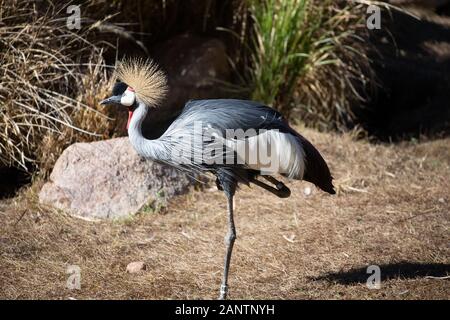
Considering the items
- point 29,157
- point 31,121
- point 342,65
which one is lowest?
point 29,157

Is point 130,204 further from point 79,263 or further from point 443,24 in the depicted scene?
point 443,24

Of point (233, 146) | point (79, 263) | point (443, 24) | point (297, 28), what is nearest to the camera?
point (233, 146)

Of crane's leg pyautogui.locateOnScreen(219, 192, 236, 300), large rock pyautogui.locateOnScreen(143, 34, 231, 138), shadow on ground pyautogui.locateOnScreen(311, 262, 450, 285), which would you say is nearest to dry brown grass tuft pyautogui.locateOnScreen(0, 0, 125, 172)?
large rock pyautogui.locateOnScreen(143, 34, 231, 138)

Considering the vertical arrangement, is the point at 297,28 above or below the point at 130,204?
above

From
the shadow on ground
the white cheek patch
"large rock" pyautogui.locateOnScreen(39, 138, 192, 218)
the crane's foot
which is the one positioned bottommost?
"large rock" pyautogui.locateOnScreen(39, 138, 192, 218)

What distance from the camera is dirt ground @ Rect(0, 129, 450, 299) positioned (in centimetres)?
344

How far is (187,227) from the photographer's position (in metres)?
4.33

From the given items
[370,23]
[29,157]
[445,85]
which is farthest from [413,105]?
[29,157]

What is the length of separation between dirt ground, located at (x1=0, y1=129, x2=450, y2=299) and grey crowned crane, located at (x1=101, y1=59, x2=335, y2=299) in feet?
1.34

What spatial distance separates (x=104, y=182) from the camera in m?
4.48

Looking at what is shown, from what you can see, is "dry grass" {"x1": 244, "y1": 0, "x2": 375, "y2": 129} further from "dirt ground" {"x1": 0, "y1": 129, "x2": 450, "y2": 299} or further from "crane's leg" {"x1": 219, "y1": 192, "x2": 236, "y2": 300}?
"crane's leg" {"x1": 219, "y1": 192, "x2": 236, "y2": 300}

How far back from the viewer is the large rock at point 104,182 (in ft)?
14.5

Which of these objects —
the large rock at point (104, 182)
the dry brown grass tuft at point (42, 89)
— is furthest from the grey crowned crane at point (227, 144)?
the dry brown grass tuft at point (42, 89)

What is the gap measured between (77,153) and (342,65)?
2376 millimetres
